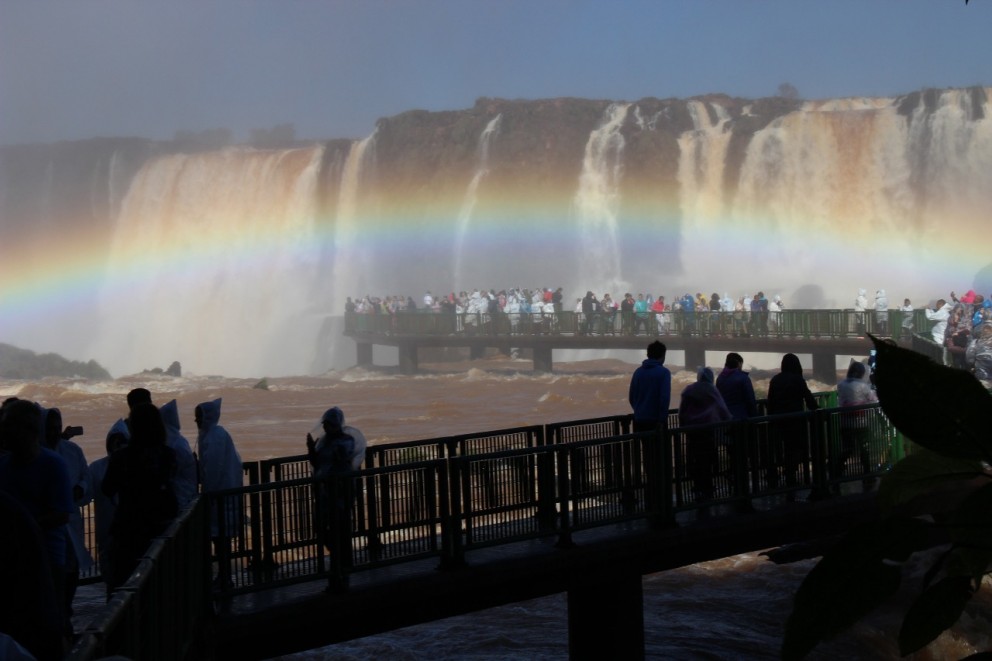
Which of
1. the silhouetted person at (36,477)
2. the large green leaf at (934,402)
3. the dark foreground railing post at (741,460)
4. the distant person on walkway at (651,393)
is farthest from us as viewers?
the distant person on walkway at (651,393)

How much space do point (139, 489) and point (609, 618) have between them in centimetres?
386

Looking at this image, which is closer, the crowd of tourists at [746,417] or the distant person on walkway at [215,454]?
the distant person on walkway at [215,454]

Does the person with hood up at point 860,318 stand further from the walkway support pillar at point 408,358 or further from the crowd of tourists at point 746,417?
the crowd of tourists at point 746,417

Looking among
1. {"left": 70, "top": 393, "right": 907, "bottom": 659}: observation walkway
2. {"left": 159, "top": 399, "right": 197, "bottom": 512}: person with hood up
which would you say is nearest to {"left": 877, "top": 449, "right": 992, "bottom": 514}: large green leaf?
{"left": 70, "top": 393, "right": 907, "bottom": 659}: observation walkway

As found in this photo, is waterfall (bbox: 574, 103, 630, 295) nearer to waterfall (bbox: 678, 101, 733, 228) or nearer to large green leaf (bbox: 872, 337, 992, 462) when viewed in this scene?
waterfall (bbox: 678, 101, 733, 228)

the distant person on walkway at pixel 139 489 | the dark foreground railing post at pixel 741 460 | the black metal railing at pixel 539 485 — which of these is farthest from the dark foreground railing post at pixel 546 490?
the distant person on walkway at pixel 139 489

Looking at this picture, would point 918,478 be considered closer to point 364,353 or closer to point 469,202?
point 364,353

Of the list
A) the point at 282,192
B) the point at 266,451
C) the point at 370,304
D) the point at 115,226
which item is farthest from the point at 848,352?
the point at 115,226

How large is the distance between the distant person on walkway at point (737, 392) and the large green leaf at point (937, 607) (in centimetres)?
901

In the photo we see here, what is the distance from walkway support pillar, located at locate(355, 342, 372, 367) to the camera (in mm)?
51188

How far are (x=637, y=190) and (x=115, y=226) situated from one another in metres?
28.2

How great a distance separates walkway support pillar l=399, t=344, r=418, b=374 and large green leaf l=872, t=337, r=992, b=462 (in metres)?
44.9

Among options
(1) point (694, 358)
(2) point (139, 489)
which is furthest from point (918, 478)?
(1) point (694, 358)

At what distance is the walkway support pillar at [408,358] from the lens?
45.9 meters
